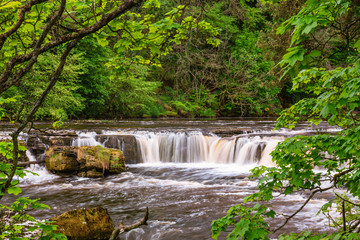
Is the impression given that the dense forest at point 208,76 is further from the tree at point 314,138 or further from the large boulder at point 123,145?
the large boulder at point 123,145

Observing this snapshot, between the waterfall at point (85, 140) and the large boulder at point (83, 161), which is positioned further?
the waterfall at point (85, 140)

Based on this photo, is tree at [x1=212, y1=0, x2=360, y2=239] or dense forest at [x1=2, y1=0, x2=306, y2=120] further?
dense forest at [x1=2, y1=0, x2=306, y2=120]

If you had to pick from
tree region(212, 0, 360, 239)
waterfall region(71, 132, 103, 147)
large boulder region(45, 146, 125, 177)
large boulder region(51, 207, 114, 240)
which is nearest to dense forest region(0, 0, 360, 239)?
tree region(212, 0, 360, 239)

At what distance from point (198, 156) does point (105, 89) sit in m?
10.4

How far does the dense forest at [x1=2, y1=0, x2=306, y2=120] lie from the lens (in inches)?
616

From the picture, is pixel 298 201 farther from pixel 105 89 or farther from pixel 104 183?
pixel 105 89

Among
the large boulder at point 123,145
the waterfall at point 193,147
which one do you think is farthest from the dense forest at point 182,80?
the large boulder at point 123,145

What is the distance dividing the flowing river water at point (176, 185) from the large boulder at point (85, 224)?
563mm

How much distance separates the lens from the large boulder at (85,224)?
4754mm

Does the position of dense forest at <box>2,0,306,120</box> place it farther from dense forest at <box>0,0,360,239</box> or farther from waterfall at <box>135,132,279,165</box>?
waterfall at <box>135,132,279,165</box>

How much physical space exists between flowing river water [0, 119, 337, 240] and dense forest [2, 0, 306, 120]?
373cm

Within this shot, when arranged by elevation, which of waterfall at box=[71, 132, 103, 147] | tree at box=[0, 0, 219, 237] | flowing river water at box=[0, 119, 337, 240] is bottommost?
flowing river water at box=[0, 119, 337, 240]

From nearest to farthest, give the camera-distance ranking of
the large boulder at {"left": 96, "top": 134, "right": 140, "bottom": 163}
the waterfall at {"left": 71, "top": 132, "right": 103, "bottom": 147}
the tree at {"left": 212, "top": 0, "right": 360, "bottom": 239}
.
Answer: the tree at {"left": 212, "top": 0, "right": 360, "bottom": 239}
the waterfall at {"left": 71, "top": 132, "right": 103, "bottom": 147}
the large boulder at {"left": 96, "top": 134, "right": 140, "bottom": 163}

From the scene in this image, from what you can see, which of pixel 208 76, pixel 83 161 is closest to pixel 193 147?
pixel 83 161
